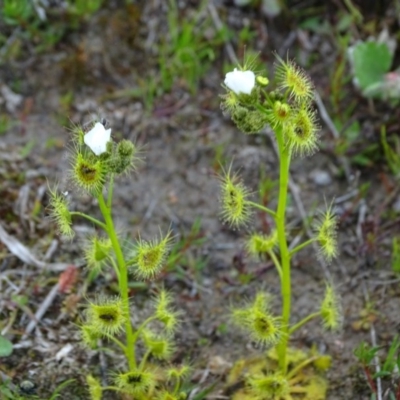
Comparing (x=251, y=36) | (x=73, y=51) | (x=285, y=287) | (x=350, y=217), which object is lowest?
(x=285, y=287)

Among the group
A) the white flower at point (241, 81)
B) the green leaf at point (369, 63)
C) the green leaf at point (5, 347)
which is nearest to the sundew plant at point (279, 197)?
the white flower at point (241, 81)

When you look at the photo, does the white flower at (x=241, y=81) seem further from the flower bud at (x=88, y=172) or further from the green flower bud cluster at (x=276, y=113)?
the flower bud at (x=88, y=172)

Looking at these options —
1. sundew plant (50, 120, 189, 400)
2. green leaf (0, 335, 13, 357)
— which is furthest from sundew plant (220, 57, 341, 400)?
green leaf (0, 335, 13, 357)

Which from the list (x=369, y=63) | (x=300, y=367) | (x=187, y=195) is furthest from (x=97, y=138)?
(x=369, y=63)

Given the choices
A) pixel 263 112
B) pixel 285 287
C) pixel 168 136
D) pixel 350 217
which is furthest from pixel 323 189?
pixel 263 112

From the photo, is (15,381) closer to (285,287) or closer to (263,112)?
(285,287)

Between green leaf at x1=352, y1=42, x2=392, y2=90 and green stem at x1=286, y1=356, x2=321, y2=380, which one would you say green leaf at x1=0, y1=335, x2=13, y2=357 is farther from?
green leaf at x1=352, y1=42, x2=392, y2=90
